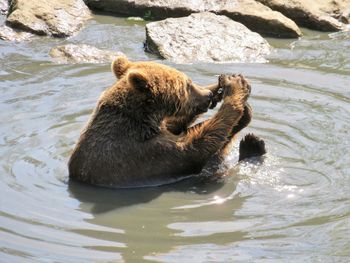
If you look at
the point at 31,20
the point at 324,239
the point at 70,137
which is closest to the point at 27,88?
the point at 70,137

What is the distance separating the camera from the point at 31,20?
41.3ft

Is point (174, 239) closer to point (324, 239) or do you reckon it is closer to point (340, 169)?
point (324, 239)

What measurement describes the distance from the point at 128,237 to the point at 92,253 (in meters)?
0.42

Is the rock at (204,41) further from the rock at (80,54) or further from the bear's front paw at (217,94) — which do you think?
the bear's front paw at (217,94)

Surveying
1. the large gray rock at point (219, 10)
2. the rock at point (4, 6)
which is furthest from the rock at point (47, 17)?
the large gray rock at point (219, 10)

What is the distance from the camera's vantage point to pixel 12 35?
12234mm

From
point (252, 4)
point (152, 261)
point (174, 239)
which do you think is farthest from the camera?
point (252, 4)

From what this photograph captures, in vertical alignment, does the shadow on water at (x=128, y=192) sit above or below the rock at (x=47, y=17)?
below

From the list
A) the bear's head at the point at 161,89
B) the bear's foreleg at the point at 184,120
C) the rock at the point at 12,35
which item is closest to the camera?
the bear's head at the point at 161,89

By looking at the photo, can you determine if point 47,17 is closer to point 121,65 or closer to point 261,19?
point 261,19

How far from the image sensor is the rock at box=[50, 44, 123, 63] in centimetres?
1108

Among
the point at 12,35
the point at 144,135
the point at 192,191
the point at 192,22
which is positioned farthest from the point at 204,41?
the point at 192,191

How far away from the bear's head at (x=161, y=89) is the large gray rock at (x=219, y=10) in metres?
5.08

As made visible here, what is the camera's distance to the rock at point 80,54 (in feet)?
36.3
